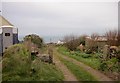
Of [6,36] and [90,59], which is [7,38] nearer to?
[6,36]

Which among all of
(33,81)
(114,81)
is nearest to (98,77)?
(114,81)

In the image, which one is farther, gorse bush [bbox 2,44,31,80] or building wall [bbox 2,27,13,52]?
building wall [bbox 2,27,13,52]

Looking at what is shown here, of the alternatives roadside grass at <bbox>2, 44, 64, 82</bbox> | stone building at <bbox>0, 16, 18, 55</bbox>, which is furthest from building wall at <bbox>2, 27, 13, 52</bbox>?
roadside grass at <bbox>2, 44, 64, 82</bbox>

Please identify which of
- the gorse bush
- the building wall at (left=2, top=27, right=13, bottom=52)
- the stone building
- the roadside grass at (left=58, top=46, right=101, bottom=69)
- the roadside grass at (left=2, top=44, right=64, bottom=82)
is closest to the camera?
the roadside grass at (left=2, top=44, right=64, bottom=82)

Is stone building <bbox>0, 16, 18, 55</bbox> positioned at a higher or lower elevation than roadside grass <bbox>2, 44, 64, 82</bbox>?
higher

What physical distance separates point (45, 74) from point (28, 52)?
2952 millimetres

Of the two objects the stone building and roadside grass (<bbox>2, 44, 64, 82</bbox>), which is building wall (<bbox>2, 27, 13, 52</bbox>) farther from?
roadside grass (<bbox>2, 44, 64, 82</bbox>)

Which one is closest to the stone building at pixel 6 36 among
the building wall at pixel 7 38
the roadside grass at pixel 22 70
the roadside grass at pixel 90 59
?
the building wall at pixel 7 38

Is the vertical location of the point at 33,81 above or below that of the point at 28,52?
below

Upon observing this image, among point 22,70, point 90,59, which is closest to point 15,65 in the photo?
point 22,70

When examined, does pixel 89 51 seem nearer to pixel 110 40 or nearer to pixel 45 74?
pixel 110 40

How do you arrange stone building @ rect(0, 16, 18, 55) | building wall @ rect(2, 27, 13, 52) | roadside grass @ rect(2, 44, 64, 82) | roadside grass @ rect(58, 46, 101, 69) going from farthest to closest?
1. building wall @ rect(2, 27, 13, 52)
2. stone building @ rect(0, 16, 18, 55)
3. roadside grass @ rect(58, 46, 101, 69)
4. roadside grass @ rect(2, 44, 64, 82)

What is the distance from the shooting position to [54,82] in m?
10.8

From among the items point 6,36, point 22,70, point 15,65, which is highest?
point 6,36
